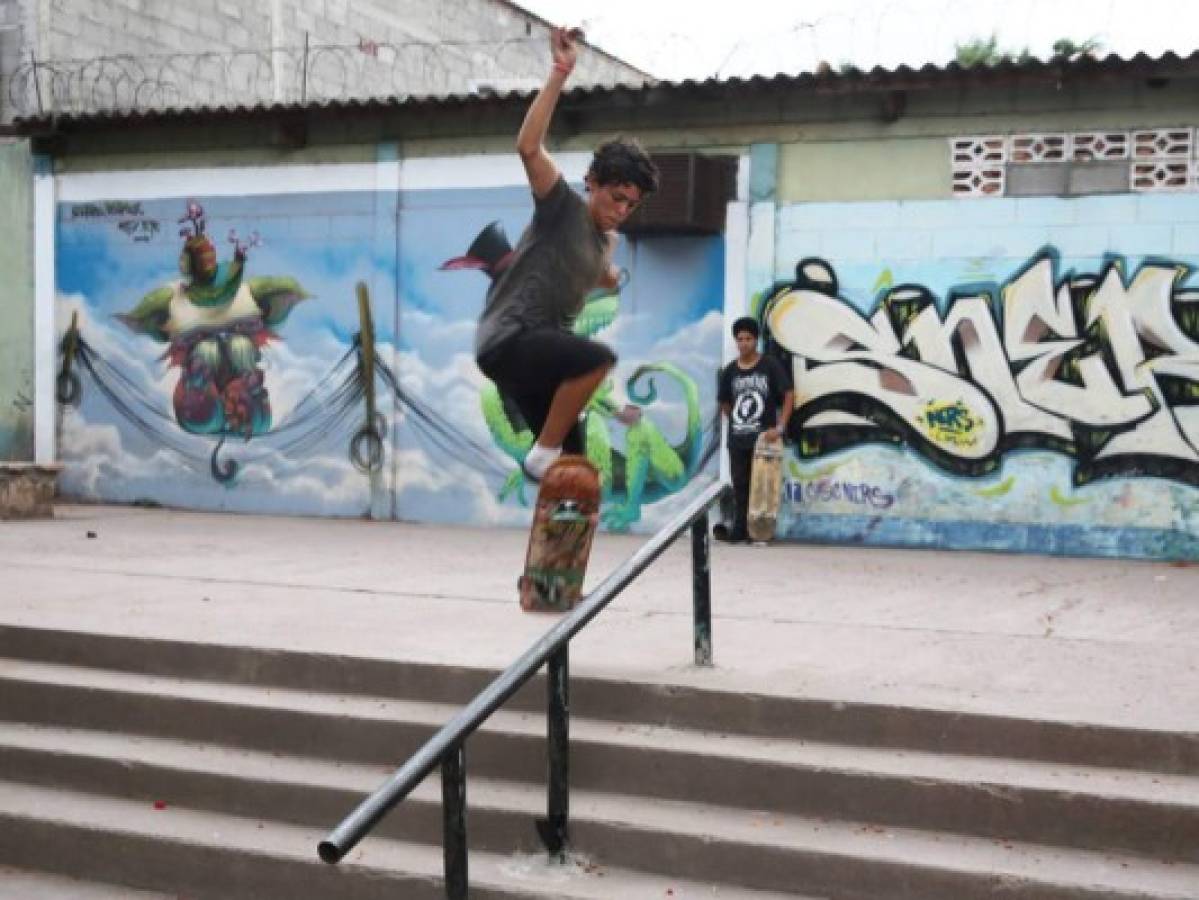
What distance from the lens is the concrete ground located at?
4.90 m

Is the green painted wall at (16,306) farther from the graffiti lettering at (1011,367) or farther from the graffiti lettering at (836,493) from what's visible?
the graffiti lettering at (836,493)

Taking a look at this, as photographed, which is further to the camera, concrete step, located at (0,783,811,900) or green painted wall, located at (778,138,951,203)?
green painted wall, located at (778,138,951,203)

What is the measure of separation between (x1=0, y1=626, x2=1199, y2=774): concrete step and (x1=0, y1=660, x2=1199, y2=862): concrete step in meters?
0.04

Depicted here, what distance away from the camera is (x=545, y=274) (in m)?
5.14

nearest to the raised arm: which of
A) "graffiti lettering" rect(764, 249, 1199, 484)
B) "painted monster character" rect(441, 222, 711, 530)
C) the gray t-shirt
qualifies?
the gray t-shirt

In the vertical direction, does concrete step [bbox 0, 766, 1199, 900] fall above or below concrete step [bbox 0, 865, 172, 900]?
above

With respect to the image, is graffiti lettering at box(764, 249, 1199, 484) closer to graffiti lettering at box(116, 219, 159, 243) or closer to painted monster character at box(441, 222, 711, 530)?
painted monster character at box(441, 222, 711, 530)

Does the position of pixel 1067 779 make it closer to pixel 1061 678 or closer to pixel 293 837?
pixel 1061 678

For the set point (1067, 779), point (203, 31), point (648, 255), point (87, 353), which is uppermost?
point (203, 31)

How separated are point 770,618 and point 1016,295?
4740 mm

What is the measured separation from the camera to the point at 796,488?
10.9 meters

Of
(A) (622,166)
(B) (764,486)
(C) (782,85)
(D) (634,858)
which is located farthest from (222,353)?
(D) (634,858)

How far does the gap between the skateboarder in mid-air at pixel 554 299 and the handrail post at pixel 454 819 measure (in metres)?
1.71

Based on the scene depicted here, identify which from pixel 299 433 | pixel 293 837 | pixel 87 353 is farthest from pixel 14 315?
pixel 293 837
